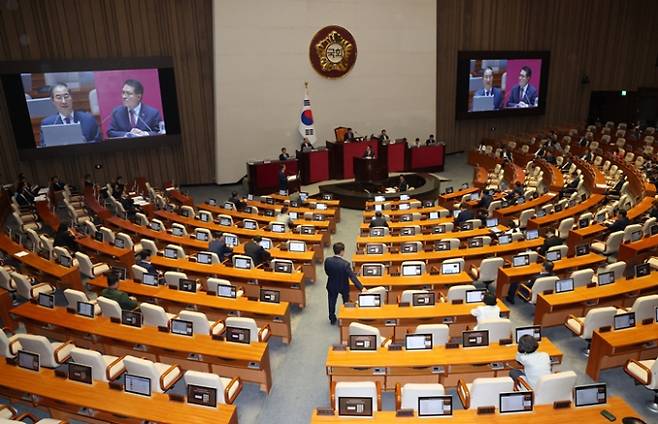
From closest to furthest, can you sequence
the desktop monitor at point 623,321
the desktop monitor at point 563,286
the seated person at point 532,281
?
the desktop monitor at point 623,321, the desktop monitor at point 563,286, the seated person at point 532,281

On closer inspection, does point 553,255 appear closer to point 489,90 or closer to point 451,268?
point 451,268

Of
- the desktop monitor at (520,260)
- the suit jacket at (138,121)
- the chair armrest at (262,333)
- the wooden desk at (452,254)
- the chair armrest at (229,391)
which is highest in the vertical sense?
the suit jacket at (138,121)

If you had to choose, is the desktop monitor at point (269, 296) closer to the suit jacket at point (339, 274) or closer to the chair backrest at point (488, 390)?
the suit jacket at point (339, 274)

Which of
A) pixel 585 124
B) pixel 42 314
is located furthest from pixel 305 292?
pixel 585 124

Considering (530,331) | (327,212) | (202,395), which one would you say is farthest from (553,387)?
(327,212)

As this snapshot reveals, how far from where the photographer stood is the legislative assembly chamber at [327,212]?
22.0ft

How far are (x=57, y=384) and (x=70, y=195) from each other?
40.9 feet

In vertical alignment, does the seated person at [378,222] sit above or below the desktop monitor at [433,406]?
above

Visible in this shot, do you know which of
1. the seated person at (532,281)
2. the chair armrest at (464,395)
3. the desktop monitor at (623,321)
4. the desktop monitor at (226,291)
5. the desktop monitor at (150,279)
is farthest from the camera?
the desktop monitor at (150,279)

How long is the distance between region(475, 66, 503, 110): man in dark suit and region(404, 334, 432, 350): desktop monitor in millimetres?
20796

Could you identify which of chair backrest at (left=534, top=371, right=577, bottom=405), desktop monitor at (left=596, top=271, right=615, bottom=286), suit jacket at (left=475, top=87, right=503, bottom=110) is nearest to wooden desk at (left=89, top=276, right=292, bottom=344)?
chair backrest at (left=534, top=371, right=577, bottom=405)

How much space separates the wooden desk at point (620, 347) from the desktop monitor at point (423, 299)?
2.44 metres

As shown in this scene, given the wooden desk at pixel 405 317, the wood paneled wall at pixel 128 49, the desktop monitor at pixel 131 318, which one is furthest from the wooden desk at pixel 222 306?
the wood paneled wall at pixel 128 49

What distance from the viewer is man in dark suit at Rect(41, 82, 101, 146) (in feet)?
58.2
